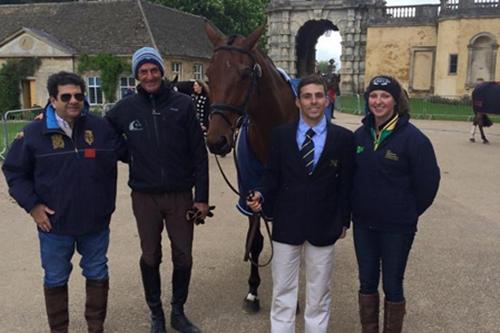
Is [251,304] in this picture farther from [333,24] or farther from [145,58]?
[333,24]

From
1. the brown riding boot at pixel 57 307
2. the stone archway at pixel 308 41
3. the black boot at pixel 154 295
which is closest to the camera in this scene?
the brown riding boot at pixel 57 307

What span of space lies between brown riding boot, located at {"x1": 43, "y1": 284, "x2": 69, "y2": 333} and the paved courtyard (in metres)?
0.41

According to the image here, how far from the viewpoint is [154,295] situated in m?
3.90

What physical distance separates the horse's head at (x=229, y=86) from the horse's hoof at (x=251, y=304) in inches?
66.2

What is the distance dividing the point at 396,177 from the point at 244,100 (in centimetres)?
117

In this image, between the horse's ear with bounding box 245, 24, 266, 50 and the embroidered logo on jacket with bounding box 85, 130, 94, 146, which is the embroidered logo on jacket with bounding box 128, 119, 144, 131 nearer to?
the embroidered logo on jacket with bounding box 85, 130, 94, 146

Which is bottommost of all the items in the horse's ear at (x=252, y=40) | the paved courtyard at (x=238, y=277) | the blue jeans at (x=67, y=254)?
the paved courtyard at (x=238, y=277)

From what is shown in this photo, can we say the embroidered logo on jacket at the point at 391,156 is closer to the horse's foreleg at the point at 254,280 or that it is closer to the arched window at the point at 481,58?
the horse's foreleg at the point at 254,280

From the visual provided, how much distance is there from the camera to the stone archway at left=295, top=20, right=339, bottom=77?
133ft

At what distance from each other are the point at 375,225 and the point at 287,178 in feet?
2.26

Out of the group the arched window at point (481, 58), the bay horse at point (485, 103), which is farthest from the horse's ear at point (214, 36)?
the arched window at point (481, 58)

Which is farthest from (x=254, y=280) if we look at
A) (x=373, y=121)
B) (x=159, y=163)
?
(x=373, y=121)

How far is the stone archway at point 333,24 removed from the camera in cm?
3669

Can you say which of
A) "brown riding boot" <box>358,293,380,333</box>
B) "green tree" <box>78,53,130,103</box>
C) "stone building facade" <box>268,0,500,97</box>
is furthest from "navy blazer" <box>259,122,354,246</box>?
"stone building facade" <box>268,0,500,97</box>
